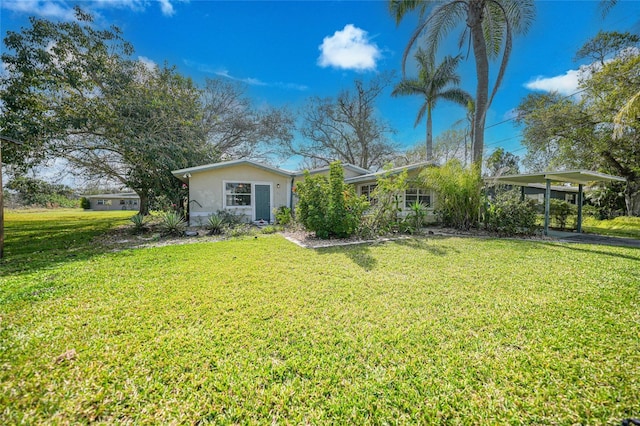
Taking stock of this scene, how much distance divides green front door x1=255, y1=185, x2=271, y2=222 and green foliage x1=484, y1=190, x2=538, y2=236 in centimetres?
1027

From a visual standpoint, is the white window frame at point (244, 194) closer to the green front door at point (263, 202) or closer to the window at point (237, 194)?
the window at point (237, 194)

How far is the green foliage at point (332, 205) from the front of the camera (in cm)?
788

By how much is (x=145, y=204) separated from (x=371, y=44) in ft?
55.4

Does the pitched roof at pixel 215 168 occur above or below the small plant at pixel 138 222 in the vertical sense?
above

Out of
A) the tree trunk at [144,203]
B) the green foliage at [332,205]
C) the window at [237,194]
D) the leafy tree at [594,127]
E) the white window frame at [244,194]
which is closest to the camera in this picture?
the green foliage at [332,205]

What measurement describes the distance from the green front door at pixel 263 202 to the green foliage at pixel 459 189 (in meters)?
7.77

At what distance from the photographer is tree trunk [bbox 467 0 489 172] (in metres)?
10.1

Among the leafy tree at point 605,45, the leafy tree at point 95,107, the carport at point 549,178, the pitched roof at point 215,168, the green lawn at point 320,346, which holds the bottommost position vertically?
the green lawn at point 320,346

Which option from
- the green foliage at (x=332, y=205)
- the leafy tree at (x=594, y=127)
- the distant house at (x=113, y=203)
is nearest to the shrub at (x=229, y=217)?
the green foliage at (x=332, y=205)

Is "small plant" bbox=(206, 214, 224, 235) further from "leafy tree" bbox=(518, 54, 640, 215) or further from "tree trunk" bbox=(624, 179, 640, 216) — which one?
"tree trunk" bbox=(624, 179, 640, 216)

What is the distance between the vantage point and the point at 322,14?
11688 millimetres

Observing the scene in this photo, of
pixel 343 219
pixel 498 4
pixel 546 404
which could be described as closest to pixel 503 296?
pixel 546 404

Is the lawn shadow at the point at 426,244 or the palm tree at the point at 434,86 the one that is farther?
the palm tree at the point at 434,86

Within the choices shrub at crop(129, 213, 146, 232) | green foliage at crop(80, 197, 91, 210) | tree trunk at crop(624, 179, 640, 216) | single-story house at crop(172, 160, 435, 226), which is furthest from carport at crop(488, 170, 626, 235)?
green foliage at crop(80, 197, 91, 210)
